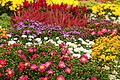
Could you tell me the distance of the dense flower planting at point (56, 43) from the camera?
671cm

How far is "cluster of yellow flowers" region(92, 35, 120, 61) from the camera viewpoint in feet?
27.7

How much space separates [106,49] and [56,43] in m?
1.22

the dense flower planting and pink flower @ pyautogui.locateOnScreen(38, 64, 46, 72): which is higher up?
pink flower @ pyautogui.locateOnScreen(38, 64, 46, 72)

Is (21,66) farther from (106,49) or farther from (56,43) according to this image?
(56,43)

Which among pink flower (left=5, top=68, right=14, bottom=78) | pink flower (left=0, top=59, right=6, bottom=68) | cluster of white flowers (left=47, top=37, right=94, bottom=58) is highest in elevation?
pink flower (left=0, top=59, right=6, bottom=68)

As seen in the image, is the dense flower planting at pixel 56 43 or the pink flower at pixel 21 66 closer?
the pink flower at pixel 21 66

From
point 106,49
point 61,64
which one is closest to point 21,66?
point 61,64

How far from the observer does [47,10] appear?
1219 centimetres

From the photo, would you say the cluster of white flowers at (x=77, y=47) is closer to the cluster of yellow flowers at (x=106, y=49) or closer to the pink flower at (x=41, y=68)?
the cluster of yellow flowers at (x=106, y=49)

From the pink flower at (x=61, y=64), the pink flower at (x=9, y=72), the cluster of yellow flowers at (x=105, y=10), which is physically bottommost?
the cluster of yellow flowers at (x=105, y=10)

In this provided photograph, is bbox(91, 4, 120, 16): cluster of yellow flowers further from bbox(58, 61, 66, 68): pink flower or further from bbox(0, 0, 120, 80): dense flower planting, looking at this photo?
bbox(58, 61, 66, 68): pink flower

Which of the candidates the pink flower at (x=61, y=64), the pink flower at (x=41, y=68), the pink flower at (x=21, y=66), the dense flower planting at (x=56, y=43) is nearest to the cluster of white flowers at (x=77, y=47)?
the dense flower planting at (x=56, y=43)

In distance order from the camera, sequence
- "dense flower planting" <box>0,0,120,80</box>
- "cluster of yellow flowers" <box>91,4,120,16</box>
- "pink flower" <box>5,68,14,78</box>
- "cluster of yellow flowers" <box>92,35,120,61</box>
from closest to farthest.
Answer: "pink flower" <box>5,68,14,78</box>
"dense flower planting" <box>0,0,120,80</box>
"cluster of yellow flowers" <box>92,35,120,61</box>
"cluster of yellow flowers" <box>91,4,120,16</box>

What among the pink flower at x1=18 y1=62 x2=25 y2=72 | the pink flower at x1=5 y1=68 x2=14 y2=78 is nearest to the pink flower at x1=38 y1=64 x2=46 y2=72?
the pink flower at x1=18 y1=62 x2=25 y2=72
